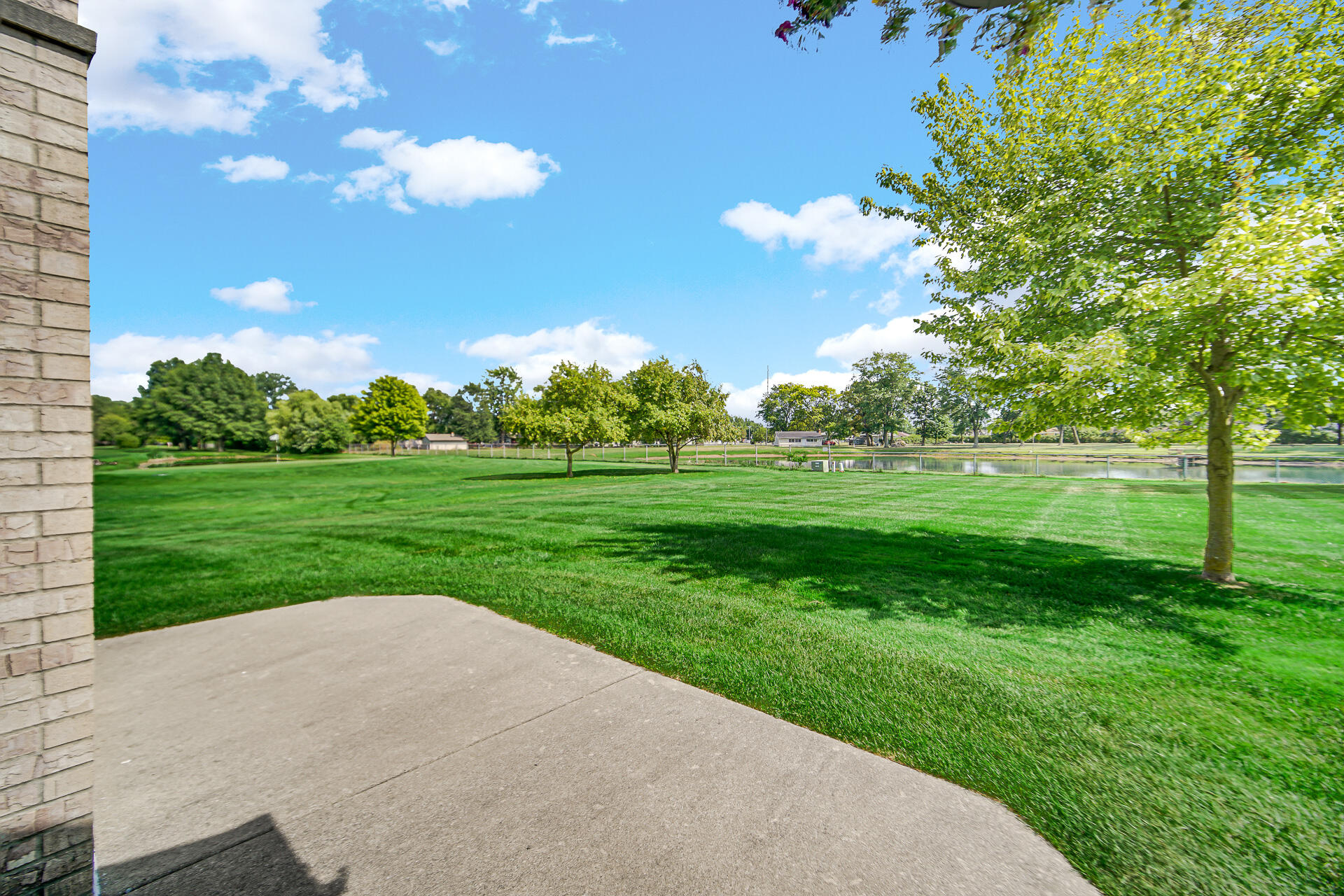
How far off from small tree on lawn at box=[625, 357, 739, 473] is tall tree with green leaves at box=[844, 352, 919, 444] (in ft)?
117

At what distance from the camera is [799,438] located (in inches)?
4262

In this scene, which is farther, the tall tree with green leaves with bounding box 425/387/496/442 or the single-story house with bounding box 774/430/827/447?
the single-story house with bounding box 774/430/827/447

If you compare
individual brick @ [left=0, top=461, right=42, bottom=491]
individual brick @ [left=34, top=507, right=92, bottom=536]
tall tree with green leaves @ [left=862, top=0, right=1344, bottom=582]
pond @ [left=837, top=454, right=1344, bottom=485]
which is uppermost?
tall tree with green leaves @ [left=862, top=0, right=1344, bottom=582]

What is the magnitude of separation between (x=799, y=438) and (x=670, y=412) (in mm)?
82367

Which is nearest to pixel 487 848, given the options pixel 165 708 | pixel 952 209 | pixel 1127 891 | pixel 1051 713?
pixel 1127 891

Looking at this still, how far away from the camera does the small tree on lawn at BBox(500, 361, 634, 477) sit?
89.4 ft

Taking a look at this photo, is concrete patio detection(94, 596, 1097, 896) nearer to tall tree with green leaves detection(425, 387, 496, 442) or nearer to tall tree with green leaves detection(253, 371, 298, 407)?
tall tree with green leaves detection(425, 387, 496, 442)

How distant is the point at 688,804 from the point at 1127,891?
185 cm

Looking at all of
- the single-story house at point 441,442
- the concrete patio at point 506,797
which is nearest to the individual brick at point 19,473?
the concrete patio at point 506,797

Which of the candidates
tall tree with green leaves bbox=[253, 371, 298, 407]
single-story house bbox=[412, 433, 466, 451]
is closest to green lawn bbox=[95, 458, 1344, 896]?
single-story house bbox=[412, 433, 466, 451]

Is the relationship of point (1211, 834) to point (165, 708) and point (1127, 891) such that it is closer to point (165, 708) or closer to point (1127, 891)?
point (1127, 891)

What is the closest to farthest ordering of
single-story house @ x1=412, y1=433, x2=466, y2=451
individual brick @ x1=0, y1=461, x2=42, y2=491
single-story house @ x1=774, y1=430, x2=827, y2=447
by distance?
individual brick @ x1=0, y1=461, x2=42, y2=491
single-story house @ x1=412, y1=433, x2=466, y2=451
single-story house @ x1=774, y1=430, x2=827, y2=447

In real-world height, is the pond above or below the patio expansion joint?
above

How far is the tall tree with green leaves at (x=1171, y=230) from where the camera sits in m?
5.02
